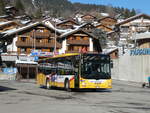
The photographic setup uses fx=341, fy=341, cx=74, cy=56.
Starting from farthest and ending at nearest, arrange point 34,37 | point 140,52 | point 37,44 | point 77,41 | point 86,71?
point 77,41, point 37,44, point 34,37, point 140,52, point 86,71

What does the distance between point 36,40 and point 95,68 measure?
168 feet

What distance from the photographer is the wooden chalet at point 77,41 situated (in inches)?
2928

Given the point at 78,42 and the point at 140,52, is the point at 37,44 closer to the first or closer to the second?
the point at 78,42

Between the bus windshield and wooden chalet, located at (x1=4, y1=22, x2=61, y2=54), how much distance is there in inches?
1814

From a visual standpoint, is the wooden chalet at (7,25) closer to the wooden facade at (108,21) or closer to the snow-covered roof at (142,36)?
the snow-covered roof at (142,36)

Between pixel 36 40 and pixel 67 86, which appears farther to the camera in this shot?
pixel 36 40

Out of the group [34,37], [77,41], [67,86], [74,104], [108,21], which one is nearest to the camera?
[74,104]

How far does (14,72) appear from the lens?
193 feet

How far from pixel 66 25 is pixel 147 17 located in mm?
34702

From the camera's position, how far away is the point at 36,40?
7344cm

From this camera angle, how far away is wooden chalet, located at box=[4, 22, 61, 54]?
70575mm

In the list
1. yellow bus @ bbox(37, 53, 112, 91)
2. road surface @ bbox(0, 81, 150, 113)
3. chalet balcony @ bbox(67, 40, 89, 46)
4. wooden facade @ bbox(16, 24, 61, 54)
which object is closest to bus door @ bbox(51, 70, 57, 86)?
yellow bus @ bbox(37, 53, 112, 91)

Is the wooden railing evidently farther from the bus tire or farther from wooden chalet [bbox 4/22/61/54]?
the bus tire

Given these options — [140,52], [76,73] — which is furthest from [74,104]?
[140,52]
